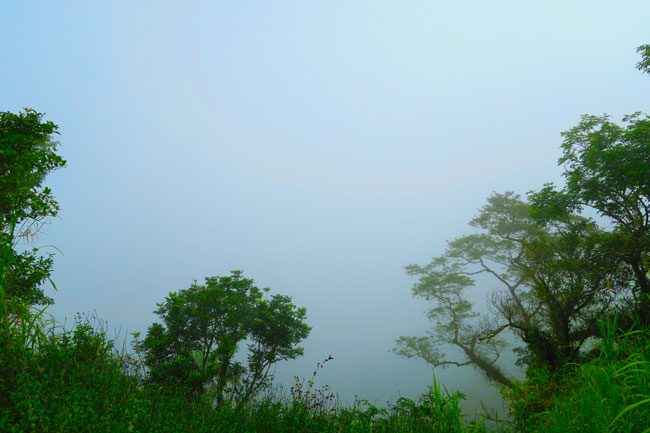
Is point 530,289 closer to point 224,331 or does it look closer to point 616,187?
point 616,187

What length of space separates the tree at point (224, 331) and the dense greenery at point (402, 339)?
5 centimetres

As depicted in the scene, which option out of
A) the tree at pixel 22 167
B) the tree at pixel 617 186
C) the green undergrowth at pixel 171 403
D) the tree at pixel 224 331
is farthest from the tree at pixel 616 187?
the tree at pixel 22 167

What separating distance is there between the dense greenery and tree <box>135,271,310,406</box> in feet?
0.17

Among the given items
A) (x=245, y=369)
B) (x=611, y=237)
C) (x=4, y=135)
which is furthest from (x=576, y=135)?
(x=4, y=135)

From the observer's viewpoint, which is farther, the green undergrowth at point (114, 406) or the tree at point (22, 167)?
the tree at point (22, 167)

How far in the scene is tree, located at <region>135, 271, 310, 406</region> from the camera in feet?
37.8

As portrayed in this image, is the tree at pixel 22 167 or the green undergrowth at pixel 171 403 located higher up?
the tree at pixel 22 167

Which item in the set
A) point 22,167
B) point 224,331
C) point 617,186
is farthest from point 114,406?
point 617,186

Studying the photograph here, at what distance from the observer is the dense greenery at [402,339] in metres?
3.18

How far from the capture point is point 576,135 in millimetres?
11453

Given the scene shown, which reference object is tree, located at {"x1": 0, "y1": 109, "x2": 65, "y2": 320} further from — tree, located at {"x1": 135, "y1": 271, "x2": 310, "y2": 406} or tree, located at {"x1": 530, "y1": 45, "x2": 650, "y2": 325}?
tree, located at {"x1": 530, "y1": 45, "x2": 650, "y2": 325}

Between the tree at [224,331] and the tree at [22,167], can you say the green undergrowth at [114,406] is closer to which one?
the tree at [22,167]

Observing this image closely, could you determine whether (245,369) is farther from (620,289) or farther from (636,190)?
(636,190)

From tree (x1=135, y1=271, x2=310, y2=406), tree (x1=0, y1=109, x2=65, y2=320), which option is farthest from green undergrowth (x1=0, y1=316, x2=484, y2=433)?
tree (x1=135, y1=271, x2=310, y2=406)
